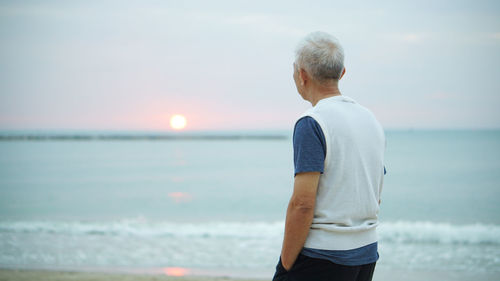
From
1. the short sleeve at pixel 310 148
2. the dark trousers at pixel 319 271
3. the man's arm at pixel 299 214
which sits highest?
the short sleeve at pixel 310 148

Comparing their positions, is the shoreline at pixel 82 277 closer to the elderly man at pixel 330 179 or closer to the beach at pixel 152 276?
the beach at pixel 152 276

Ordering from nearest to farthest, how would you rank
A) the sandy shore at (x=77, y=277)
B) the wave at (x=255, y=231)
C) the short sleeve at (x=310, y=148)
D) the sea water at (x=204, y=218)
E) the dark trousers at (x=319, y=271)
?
the short sleeve at (x=310, y=148) → the dark trousers at (x=319, y=271) → the sandy shore at (x=77, y=277) → the sea water at (x=204, y=218) → the wave at (x=255, y=231)

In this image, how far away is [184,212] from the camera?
572 inches

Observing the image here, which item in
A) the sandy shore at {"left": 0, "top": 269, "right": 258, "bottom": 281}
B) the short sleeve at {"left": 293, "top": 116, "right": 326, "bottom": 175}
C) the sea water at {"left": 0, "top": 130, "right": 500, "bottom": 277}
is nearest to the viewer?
the short sleeve at {"left": 293, "top": 116, "right": 326, "bottom": 175}

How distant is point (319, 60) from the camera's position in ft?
4.87

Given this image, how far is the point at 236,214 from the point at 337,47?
12.9 m

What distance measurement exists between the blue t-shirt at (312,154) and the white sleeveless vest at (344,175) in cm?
2

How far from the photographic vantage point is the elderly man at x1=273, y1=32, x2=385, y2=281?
1.40m

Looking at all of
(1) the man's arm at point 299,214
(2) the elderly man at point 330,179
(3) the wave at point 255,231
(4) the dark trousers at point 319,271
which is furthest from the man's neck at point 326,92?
(3) the wave at point 255,231

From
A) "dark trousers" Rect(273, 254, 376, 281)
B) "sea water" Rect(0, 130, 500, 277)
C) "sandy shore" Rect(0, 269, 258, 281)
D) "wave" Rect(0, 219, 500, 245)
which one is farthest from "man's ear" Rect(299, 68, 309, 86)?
"wave" Rect(0, 219, 500, 245)

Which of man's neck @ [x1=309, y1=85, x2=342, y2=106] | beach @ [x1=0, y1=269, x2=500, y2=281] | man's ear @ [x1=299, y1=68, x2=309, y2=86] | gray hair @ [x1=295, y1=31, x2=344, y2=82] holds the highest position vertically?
gray hair @ [x1=295, y1=31, x2=344, y2=82]

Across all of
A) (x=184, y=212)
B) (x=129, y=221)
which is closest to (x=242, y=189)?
(x=184, y=212)

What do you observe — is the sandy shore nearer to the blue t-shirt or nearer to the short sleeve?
the blue t-shirt

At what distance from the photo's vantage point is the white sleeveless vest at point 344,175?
141 cm
